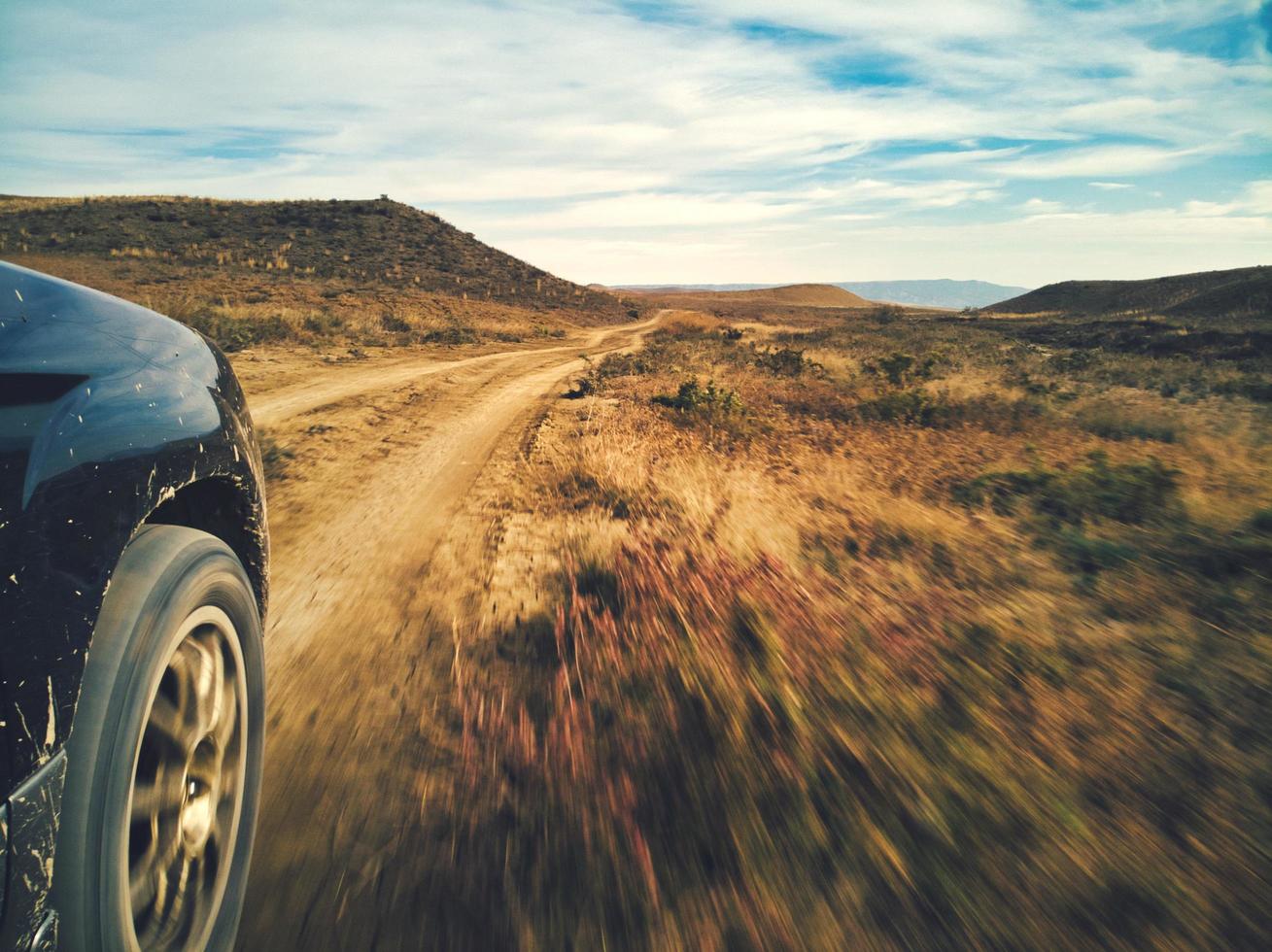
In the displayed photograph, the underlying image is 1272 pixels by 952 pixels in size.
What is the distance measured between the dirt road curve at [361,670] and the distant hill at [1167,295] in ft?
170

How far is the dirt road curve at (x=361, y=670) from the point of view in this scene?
1918mm

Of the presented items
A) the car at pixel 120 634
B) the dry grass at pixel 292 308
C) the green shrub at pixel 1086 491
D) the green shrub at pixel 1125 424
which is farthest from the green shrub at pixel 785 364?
the car at pixel 120 634

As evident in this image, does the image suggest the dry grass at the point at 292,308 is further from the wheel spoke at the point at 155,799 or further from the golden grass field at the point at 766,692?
the wheel spoke at the point at 155,799

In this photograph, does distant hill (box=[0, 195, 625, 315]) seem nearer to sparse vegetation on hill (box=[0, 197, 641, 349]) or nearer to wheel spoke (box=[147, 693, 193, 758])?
sparse vegetation on hill (box=[0, 197, 641, 349])

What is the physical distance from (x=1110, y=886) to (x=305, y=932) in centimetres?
255

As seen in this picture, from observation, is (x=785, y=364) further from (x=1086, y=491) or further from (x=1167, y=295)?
(x=1167, y=295)

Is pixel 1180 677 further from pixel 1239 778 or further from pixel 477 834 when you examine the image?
pixel 477 834

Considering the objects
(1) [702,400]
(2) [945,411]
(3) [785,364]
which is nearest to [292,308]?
(3) [785,364]

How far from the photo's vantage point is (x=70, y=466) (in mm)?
1119

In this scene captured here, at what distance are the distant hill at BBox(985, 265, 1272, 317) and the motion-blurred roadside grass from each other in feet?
158

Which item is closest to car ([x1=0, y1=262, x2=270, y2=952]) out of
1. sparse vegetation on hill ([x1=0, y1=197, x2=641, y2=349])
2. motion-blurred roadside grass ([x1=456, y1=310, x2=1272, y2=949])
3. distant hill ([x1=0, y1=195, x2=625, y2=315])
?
motion-blurred roadside grass ([x1=456, y1=310, x2=1272, y2=949])

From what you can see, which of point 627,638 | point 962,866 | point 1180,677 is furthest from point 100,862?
point 1180,677

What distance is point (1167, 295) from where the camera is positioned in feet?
195

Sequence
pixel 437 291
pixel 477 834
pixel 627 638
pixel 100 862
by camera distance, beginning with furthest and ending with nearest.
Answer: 1. pixel 437 291
2. pixel 627 638
3. pixel 477 834
4. pixel 100 862
